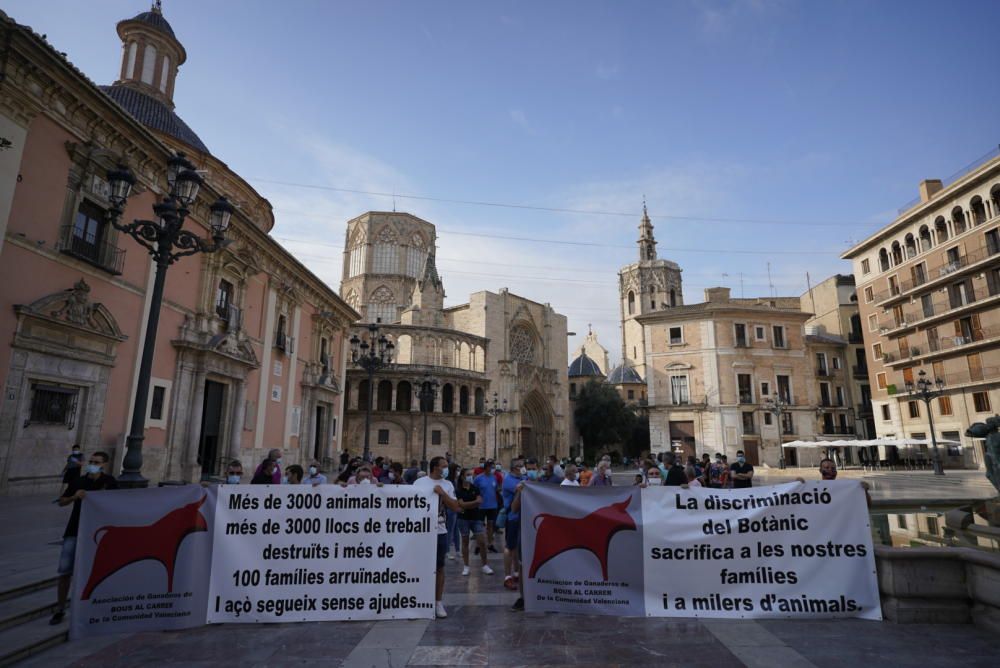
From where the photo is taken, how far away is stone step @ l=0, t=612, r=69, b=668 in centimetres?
392

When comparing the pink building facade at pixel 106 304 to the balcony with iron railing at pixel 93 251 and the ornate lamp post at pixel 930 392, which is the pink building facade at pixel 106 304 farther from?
the ornate lamp post at pixel 930 392

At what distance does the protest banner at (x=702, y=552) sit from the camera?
16.2ft

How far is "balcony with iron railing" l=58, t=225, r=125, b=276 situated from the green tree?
44.8m

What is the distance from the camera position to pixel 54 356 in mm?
10641

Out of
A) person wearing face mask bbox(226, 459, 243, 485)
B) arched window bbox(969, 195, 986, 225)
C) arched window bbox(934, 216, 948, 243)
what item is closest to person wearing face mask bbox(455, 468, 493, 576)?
person wearing face mask bbox(226, 459, 243, 485)

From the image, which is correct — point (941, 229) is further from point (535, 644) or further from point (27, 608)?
point (27, 608)

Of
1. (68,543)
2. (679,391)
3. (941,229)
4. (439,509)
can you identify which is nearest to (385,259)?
(679,391)

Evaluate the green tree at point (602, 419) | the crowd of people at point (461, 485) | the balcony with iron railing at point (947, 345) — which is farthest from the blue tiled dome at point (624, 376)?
the crowd of people at point (461, 485)

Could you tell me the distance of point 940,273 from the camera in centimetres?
2791

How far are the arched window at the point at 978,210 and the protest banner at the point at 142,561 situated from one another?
34541 millimetres

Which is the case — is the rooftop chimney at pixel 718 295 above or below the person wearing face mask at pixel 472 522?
above

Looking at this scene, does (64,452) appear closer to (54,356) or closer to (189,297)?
(54,356)

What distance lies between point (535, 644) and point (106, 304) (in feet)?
41.1

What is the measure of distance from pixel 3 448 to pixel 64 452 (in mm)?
1436
